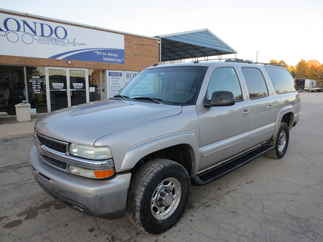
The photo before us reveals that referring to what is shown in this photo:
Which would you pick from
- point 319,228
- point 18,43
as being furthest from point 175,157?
point 18,43

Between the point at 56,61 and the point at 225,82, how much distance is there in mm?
10551

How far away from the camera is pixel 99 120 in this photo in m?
2.33

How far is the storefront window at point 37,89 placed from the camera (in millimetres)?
11047

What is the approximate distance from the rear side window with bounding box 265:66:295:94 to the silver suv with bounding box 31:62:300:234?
32.5 inches

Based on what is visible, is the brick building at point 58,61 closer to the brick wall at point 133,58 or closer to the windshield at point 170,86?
the brick wall at point 133,58

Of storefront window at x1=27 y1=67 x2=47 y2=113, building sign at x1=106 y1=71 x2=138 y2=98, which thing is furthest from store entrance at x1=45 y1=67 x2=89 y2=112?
building sign at x1=106 y1=71 x2=138 y2=98

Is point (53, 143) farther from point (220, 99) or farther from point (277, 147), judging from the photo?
point (277, 147)

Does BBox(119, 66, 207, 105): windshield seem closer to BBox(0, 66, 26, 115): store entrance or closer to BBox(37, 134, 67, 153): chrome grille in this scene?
BBox(37, 134, 67, 153): chrome grille

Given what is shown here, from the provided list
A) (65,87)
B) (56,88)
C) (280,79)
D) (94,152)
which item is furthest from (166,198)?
(65,87)

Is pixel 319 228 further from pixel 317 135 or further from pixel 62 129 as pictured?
pixel 317 135

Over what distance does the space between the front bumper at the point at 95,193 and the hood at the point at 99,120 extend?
0.38 meters

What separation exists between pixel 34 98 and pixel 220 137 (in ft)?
36.4

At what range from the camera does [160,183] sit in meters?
2.39

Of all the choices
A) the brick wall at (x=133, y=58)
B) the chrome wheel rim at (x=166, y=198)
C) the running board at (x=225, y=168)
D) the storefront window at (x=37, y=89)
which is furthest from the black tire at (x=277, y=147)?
the storefront window at (x=37, y=89)
